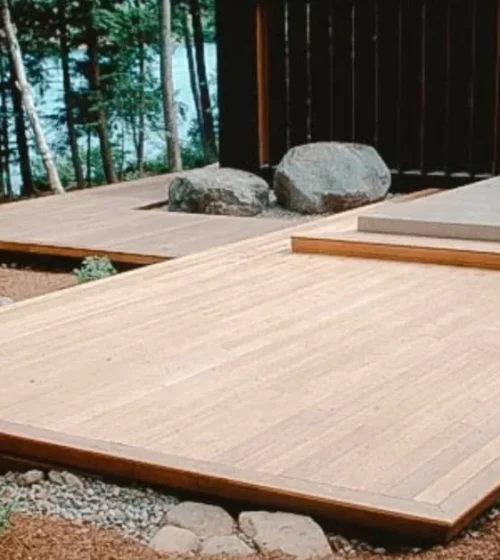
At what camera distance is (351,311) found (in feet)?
13.8

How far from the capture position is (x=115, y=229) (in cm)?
677

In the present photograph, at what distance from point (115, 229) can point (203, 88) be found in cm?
791

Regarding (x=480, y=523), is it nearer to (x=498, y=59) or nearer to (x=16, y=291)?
(x=16, y=291)

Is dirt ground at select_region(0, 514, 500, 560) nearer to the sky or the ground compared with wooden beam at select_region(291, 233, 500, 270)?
nearer to the ground

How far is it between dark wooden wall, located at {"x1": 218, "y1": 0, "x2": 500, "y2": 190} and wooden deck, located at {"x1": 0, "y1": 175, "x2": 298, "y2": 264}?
4.34 feet

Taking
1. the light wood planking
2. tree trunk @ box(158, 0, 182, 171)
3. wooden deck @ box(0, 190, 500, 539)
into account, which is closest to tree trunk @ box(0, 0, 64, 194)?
tree trunk @ box(158, 0, 182, 171)

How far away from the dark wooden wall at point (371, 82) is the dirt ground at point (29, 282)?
3.20m

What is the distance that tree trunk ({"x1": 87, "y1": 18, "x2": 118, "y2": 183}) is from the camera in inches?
495

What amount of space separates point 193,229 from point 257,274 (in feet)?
5.46

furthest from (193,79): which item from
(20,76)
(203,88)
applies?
(20,76)

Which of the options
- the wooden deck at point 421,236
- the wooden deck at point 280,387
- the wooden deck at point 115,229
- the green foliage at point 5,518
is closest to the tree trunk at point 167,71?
the wooden deck at point 115,229

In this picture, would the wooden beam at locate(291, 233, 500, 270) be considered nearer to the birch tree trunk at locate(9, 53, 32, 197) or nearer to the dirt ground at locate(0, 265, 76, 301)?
the dirt ground at locate(0, 265, 76, 301)

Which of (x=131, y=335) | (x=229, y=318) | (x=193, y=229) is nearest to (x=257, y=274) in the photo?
(x=229, y=318)

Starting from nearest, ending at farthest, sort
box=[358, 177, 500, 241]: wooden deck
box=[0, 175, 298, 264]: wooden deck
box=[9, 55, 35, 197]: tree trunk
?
box=[358, 177, 500, 241]: wooden deck
box=[0, 175, 298, 264]: wooden deck
box=[9, 55, 35, 197]: tree trunk
